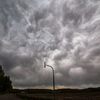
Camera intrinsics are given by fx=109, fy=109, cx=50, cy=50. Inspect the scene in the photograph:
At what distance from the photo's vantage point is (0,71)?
236 feet

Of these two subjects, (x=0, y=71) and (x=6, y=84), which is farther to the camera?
(x=6, y=84)

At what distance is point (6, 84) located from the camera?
96250 mm

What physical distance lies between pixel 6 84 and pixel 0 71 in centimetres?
2985
